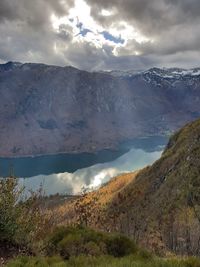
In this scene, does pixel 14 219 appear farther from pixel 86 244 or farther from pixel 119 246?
pixel 119 246

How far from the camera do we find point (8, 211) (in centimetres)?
1151

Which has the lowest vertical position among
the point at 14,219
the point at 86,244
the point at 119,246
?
the point at 119,246

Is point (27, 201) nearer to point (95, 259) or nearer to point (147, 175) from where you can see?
point (95, 259)

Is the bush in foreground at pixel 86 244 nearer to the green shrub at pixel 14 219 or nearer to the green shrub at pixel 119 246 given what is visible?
the green shrub at pixel 119 246

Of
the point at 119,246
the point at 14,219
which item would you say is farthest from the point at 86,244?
the point at 14,219

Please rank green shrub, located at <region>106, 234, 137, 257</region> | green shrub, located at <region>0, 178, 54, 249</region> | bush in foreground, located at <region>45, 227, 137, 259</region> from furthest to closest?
green shrub, located at <region>0, 178, 54, 249</region> → green shrub, located at <region>106, 234, 137, 257</region> → bush in foreground, located at <region>45, 227, 137, 259</region>

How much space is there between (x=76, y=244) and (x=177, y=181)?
9677 centimetres

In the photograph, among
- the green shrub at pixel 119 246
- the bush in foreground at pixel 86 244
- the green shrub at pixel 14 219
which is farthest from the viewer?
the green shrub at pixel 14 219

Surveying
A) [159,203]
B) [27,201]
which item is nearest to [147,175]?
[159,203]

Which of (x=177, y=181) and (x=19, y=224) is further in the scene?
(x=177, y=181)

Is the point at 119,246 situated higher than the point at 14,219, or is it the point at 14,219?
the point at 14,219

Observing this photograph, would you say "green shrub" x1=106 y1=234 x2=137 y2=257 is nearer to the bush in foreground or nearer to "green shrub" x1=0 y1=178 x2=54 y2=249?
the bush in foreground

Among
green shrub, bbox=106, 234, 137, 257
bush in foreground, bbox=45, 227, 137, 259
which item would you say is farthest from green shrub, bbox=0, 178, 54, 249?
green shrub, bbox=106, 234, 137, 257

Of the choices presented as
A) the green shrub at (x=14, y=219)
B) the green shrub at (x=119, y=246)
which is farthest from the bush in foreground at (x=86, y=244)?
the green shrub at (x=14, y=219)
